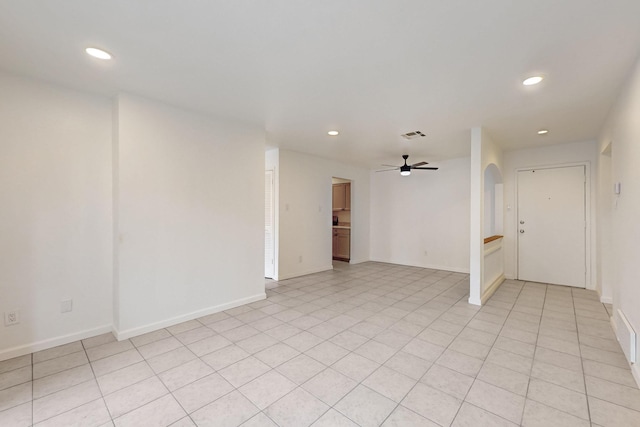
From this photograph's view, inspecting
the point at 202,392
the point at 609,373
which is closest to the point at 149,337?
the point at 202,392

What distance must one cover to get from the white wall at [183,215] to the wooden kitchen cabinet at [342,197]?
3585mm

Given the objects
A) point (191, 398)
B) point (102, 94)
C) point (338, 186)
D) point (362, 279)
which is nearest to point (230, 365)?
point (191, 398)

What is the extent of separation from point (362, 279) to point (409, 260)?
1.99 m

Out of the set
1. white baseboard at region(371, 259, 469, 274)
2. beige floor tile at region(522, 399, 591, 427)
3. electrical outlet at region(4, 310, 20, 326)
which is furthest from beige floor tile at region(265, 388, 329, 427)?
white baseboard at region(371, 259, 469, 274)

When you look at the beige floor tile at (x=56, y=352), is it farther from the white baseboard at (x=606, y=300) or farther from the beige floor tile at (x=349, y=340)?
the white baseboard at (x=606, y=300)

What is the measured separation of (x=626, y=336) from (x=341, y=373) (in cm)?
246

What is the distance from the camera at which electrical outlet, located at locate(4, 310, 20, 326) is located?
2.45 meters

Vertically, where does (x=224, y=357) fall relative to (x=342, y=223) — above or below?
below

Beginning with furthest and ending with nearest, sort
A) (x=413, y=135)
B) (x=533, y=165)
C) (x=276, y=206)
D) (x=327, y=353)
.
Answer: (x=276, y=206)
(x=533, y=165)
(x=413, y=135)
(x=327, y=353)

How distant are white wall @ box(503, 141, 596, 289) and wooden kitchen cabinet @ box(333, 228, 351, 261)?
11.1 feet

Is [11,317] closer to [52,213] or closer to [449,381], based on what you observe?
[52,213]

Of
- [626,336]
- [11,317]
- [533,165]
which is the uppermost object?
[533,165]

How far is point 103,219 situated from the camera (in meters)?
2.93

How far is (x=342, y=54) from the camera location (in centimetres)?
213
